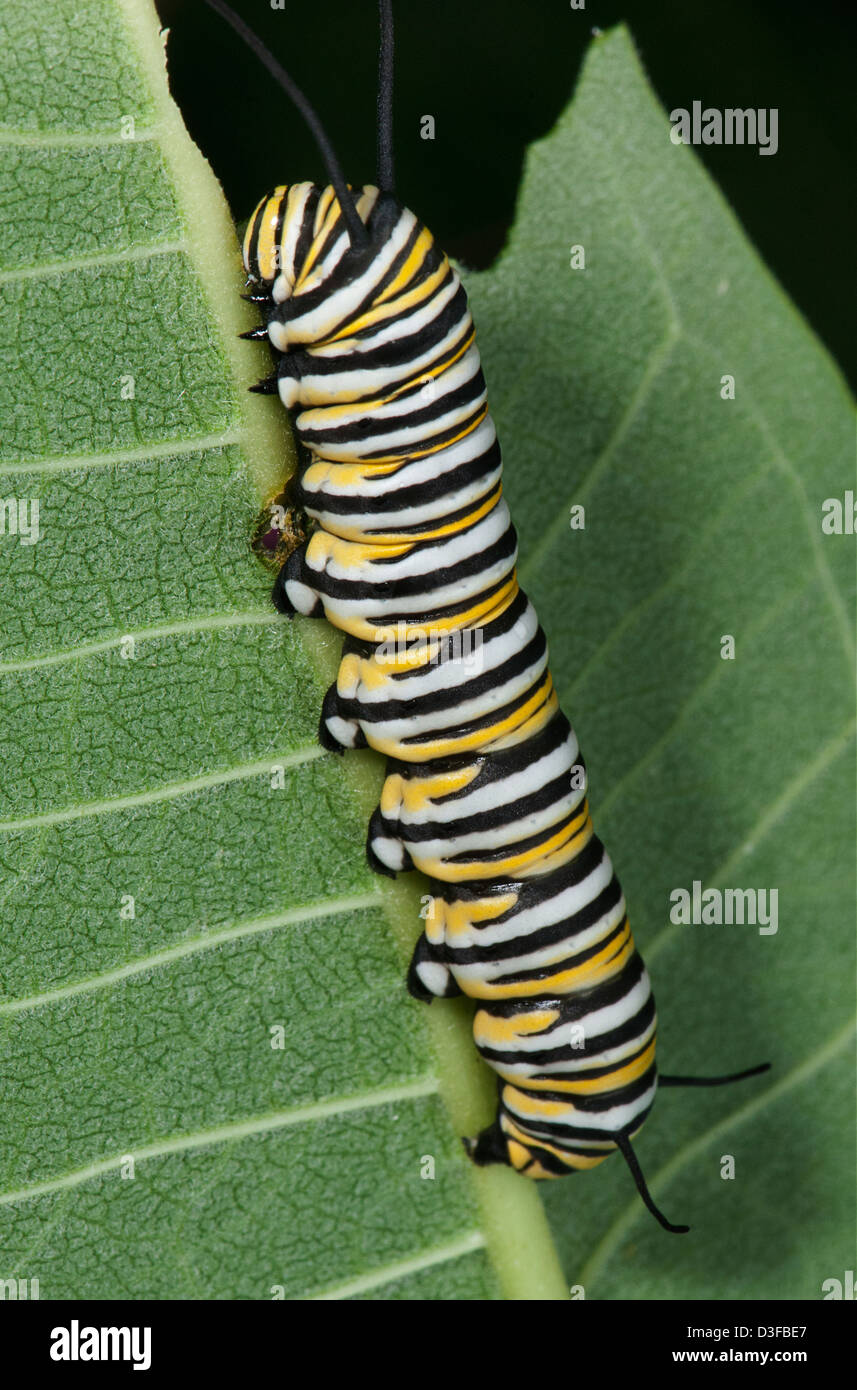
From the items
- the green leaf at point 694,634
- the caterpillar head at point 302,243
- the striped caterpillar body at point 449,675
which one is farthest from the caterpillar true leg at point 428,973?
the caterpillar head at point 302,243

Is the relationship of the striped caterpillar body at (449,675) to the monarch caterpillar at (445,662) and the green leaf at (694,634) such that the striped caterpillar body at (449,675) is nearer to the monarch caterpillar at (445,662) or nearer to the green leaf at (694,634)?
the monarch caterpillar at (445,662)

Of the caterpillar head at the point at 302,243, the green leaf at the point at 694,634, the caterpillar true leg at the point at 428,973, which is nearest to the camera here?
the caterpillar head at the point at 302,243

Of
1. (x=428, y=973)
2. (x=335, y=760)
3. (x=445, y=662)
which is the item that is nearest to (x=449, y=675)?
(x=445, y=662)

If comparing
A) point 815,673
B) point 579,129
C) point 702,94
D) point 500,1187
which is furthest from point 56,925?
point 702,94

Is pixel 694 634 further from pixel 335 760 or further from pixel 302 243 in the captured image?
pixel 302 243

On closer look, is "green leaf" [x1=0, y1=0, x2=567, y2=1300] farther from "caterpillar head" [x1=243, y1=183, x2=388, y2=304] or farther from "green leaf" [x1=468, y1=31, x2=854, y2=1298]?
"green leaf" [x1=468, y1=31, x2=854, y2=1298]

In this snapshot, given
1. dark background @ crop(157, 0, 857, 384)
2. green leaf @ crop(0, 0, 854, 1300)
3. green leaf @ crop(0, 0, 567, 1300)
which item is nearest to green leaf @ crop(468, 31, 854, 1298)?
green leaf @ crop(0, 0, 854, 1300)

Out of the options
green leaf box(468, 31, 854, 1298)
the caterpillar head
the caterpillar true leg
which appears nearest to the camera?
the caterpillar head

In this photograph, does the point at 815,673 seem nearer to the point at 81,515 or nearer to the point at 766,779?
the point at 766,779
